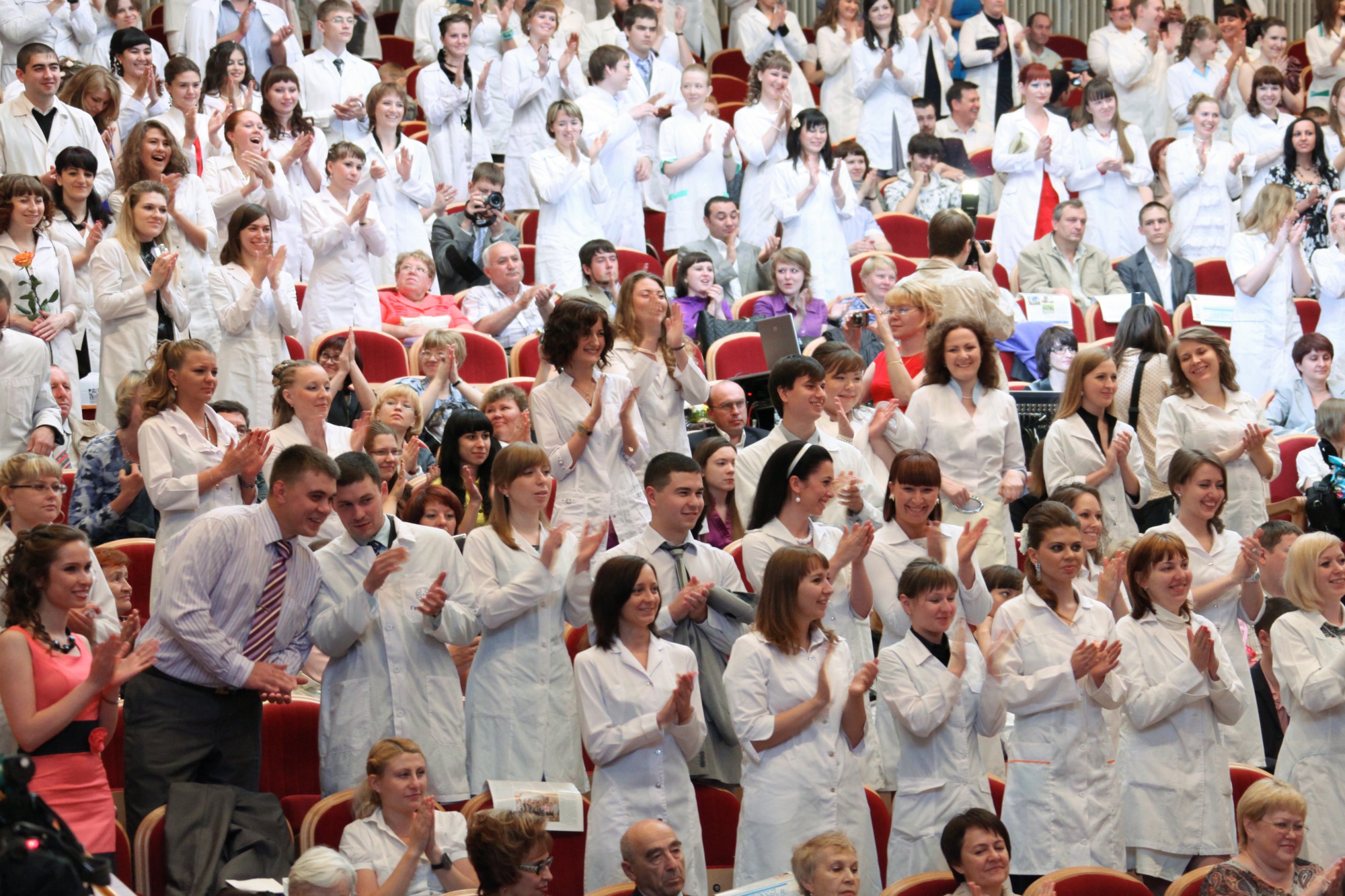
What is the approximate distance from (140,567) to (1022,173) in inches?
282

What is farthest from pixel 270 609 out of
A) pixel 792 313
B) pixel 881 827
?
pixel 792 313

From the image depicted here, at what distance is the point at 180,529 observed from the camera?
472cm

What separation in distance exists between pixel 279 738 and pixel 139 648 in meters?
0.92

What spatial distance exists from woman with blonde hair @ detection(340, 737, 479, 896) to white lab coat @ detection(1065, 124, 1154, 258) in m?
7.95

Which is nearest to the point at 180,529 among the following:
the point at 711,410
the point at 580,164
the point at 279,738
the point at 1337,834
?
the point at 279,738

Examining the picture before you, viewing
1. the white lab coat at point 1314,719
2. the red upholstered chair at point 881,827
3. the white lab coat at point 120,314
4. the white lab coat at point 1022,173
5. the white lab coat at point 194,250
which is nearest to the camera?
the red upholstered chair at point 881,827

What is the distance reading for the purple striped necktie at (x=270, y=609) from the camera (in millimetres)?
4027

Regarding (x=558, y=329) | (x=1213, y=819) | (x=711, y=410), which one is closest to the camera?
(x=1213, y=819)

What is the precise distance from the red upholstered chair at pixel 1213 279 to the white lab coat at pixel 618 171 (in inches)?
140

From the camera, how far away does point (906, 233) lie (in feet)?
33.9

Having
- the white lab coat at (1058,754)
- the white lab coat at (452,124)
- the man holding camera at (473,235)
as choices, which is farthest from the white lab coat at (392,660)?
the white lab coat at (452,124)

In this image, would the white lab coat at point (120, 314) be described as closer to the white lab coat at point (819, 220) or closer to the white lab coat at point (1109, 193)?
the white lab coat at point (819, 220)

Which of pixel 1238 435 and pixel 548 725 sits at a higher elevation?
pixel 1238 435

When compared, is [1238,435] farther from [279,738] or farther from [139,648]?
[139,648]
